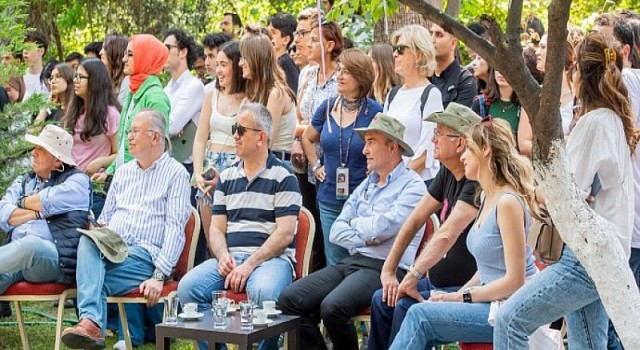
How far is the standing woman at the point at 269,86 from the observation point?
7289 millimetres

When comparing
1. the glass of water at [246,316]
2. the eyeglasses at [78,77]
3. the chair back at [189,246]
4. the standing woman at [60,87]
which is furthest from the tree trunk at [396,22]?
the glass of water at [246,316]

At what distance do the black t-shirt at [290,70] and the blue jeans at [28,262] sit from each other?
8.59ft

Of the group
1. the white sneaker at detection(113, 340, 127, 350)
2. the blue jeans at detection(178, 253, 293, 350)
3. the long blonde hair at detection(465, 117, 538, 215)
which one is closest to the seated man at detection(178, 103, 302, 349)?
the blue jeans at detection(178, 253, 293, 350)

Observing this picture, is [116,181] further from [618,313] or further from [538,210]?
[618,313]

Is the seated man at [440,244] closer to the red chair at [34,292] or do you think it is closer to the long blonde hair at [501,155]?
the long blonde hair at [501,155]

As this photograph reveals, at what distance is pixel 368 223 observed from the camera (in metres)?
6.23

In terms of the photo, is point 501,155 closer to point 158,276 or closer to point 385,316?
point 385,316

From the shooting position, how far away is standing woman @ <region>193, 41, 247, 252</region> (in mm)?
7383

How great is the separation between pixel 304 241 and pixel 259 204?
1.19ft

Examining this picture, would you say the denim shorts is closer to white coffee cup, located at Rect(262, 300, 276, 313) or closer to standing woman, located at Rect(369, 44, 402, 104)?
standing woman, located at Rect(369, 44, 402, 104)

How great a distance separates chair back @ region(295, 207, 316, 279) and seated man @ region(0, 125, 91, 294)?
144 centimetres

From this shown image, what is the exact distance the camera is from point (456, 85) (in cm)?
740

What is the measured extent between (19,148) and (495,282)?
12.7 ft

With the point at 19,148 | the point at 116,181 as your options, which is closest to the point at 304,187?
the point at 116,181
